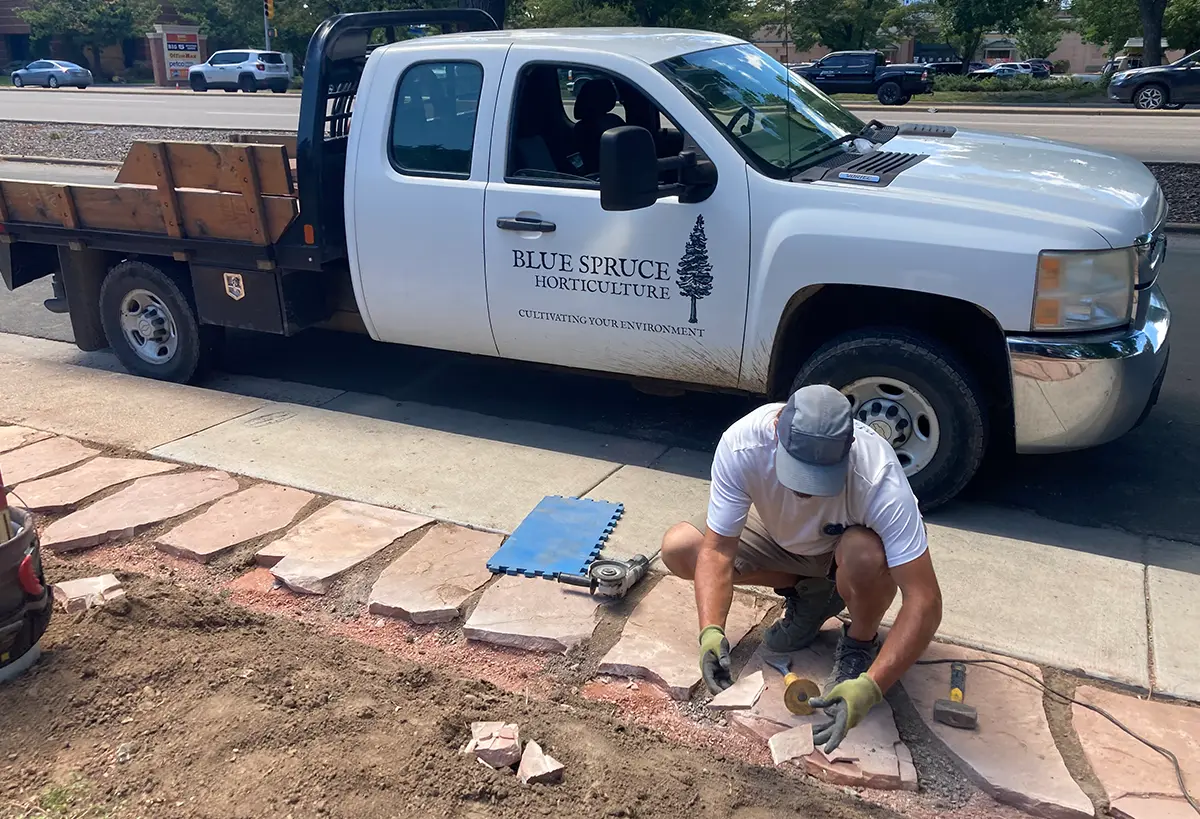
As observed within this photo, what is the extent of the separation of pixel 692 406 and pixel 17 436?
3.63 metres

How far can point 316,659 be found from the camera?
3.57 metres

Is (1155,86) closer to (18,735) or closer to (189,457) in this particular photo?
(189,457)

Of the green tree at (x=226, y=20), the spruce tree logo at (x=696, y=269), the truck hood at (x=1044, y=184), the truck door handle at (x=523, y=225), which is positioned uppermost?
the green tree at (x=226, y=20)

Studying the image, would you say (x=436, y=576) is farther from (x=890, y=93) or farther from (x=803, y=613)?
(x=890, y=93)

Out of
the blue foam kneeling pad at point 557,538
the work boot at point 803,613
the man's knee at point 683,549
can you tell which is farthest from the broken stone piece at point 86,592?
the work boot at point 803,613

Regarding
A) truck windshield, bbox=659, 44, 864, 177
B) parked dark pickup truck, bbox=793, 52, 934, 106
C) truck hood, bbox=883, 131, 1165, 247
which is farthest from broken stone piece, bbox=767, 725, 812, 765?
parked dark pickup truck, bbox=793, 52, 934, 106

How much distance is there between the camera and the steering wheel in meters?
4.78

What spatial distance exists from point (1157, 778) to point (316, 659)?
2.59 m

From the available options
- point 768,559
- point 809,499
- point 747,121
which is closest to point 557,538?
point 768,559

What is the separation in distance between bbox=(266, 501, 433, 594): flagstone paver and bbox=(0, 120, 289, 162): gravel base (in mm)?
13777

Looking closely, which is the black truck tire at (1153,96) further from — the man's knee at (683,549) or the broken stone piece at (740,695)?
the broken stone piece at (740,695)

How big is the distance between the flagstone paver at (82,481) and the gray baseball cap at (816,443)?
3.41 metres

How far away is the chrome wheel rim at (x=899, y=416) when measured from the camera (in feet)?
14.7

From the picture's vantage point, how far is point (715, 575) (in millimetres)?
3211
